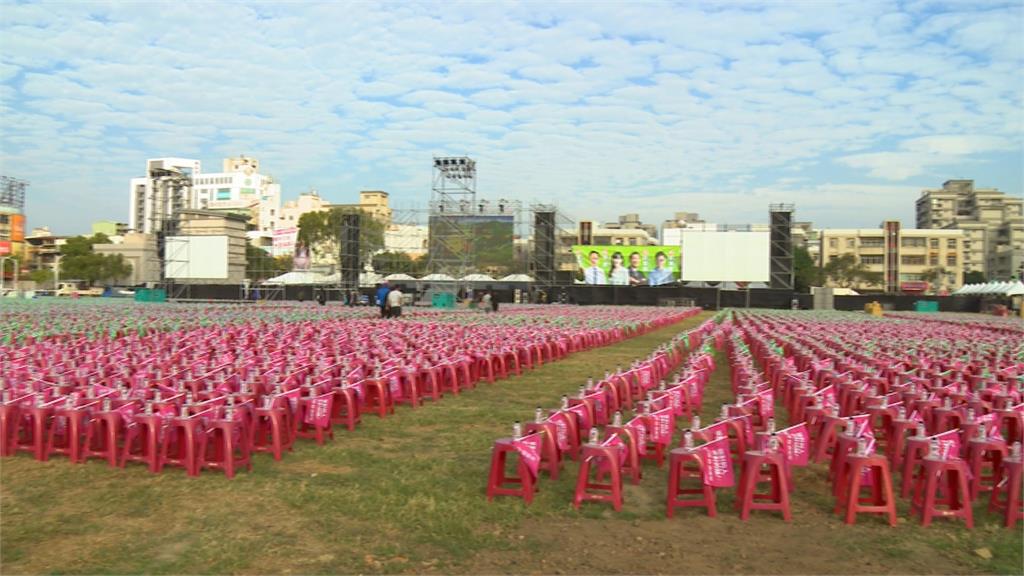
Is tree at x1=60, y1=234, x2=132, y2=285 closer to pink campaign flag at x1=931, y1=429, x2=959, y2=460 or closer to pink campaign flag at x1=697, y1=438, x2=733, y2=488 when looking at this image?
pink campaign flag at x1=697, y1=438, x2=733, y2=488

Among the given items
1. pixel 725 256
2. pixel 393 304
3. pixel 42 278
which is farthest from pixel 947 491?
pixel 42 278

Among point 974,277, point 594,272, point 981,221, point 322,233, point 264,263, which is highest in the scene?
point 981,221

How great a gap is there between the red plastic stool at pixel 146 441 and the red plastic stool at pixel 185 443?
6 cm

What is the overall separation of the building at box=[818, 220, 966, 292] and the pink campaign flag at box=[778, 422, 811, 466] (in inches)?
3778

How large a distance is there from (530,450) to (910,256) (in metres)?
105

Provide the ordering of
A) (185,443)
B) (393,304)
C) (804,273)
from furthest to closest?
(804,273), (393,304), (185,443)

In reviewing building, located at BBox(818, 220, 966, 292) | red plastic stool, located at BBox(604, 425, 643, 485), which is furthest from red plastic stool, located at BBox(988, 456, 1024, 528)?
building, located at BBox(818, 220, 966, 292)

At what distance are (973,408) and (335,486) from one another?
6.15 metres

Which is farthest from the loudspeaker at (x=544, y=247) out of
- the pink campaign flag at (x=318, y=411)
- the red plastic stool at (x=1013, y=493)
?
the red plastic stool at (x=1013, y=493)

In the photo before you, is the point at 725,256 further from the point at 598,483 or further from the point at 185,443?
the point at 185,443

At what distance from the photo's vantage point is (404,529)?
5.26 meters

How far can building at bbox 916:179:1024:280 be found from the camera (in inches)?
4011

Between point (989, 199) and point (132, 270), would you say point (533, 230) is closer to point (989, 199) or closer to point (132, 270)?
point (132, 270)

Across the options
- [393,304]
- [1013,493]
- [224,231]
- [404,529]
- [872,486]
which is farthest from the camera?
[224,231]
